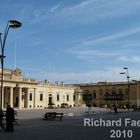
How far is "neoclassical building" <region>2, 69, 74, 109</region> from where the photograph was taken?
308ft

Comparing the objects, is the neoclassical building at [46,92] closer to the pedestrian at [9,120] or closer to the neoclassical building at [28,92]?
the neoclassical building at [28,92]

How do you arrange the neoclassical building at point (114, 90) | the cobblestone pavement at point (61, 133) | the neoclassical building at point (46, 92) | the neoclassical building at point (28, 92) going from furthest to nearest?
the neoclassical building at point (114, 90) < the neoclassical building at point (46, 92) < the neoclassical building at point (28, 92) < the cobblestone pavement at point (61, 133)

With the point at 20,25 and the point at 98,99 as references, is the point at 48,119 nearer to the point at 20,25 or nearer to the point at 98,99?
the point at 20,25

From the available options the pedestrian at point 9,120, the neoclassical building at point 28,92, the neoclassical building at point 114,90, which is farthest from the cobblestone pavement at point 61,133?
the neoclassical building at point 114,90

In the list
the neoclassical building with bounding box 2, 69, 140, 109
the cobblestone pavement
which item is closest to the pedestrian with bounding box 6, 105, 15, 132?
the cobblestone pavement

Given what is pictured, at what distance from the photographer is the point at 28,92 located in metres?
99.6

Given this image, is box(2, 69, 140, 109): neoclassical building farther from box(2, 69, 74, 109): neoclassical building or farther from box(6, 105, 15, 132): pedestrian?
box(6, 105, 15, 132): pedestrian

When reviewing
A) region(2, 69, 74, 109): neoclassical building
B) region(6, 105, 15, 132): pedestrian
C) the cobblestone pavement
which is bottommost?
the cobblestone pavement

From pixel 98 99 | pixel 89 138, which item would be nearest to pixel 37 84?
pixel 98 99

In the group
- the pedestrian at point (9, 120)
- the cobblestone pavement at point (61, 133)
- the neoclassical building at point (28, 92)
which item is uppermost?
the neoclassical building at point (28, 92)

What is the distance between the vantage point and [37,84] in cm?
10350

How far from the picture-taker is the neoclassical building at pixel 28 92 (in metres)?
93.8

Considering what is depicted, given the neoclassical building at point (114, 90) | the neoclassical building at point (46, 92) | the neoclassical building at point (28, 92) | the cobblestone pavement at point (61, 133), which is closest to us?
the cobblestone pavement at point (61, 133)

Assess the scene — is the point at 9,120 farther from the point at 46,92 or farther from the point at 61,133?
the point at 46,92
